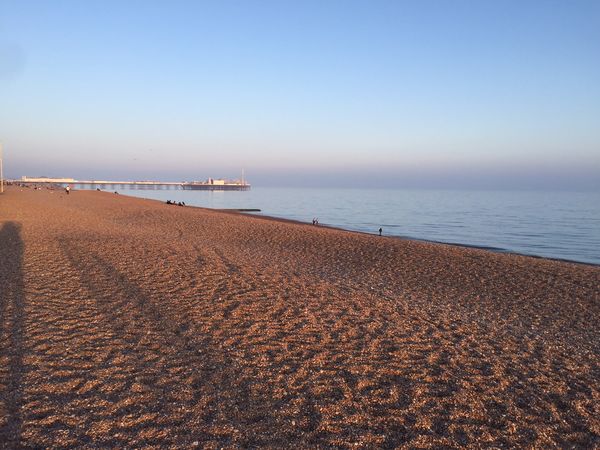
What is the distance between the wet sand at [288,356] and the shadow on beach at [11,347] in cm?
3

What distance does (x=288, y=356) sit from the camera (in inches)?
245

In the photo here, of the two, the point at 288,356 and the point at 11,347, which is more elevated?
the point at 11,347

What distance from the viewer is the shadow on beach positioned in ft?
13.9

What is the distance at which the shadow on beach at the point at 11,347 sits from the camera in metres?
4.24

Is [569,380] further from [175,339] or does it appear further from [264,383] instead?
[175,339]

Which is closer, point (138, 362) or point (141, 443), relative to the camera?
point (141, 443)

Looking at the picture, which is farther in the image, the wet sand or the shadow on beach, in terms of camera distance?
the wet sand

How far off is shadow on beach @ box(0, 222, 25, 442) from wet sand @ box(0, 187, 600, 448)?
0.09 ft

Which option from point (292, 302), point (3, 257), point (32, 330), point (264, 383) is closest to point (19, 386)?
point (32, 330)

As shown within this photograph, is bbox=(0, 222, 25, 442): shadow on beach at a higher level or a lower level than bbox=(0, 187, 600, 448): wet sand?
higher

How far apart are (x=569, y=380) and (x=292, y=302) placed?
5232 mm

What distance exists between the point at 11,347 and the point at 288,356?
4207 mm

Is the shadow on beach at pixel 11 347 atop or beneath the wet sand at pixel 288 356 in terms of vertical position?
atop

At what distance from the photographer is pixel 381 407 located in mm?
4855
